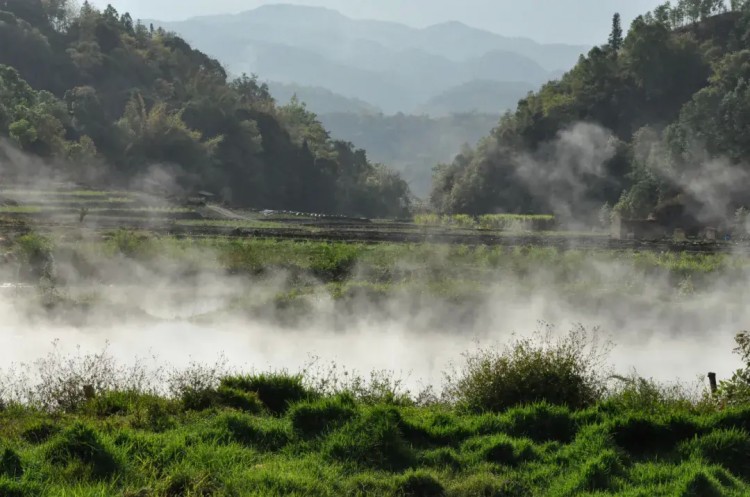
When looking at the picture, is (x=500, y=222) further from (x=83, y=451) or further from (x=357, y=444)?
(x=83, y=451)

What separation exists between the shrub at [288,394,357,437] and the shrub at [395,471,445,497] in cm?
156

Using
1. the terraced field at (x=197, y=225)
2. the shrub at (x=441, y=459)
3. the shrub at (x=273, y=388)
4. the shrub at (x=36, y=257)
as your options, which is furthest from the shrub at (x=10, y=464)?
the terraced field at (x=197, y=225)

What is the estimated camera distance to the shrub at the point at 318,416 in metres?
10.0

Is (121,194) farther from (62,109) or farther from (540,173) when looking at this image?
(540,173)

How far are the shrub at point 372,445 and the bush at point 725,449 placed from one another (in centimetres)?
328

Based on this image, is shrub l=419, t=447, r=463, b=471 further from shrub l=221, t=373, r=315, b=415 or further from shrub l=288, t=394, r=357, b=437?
shrub l=221, t=373, r=315, b=415

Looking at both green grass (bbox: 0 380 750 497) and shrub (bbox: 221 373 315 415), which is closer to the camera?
green grass (bbox: 0 380 750 497)

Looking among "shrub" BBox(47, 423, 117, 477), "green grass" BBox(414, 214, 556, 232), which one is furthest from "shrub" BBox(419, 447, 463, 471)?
"green grass" BBox(414, 214, 556, 232)

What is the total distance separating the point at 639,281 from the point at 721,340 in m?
5.12

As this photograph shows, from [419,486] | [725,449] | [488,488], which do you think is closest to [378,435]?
[419,486]

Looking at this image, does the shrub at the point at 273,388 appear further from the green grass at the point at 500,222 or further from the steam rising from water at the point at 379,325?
the green grass at the point at 500,222

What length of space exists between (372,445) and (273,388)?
2.90 metres

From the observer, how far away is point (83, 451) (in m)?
8.62

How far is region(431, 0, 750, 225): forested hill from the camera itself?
8638 cm
